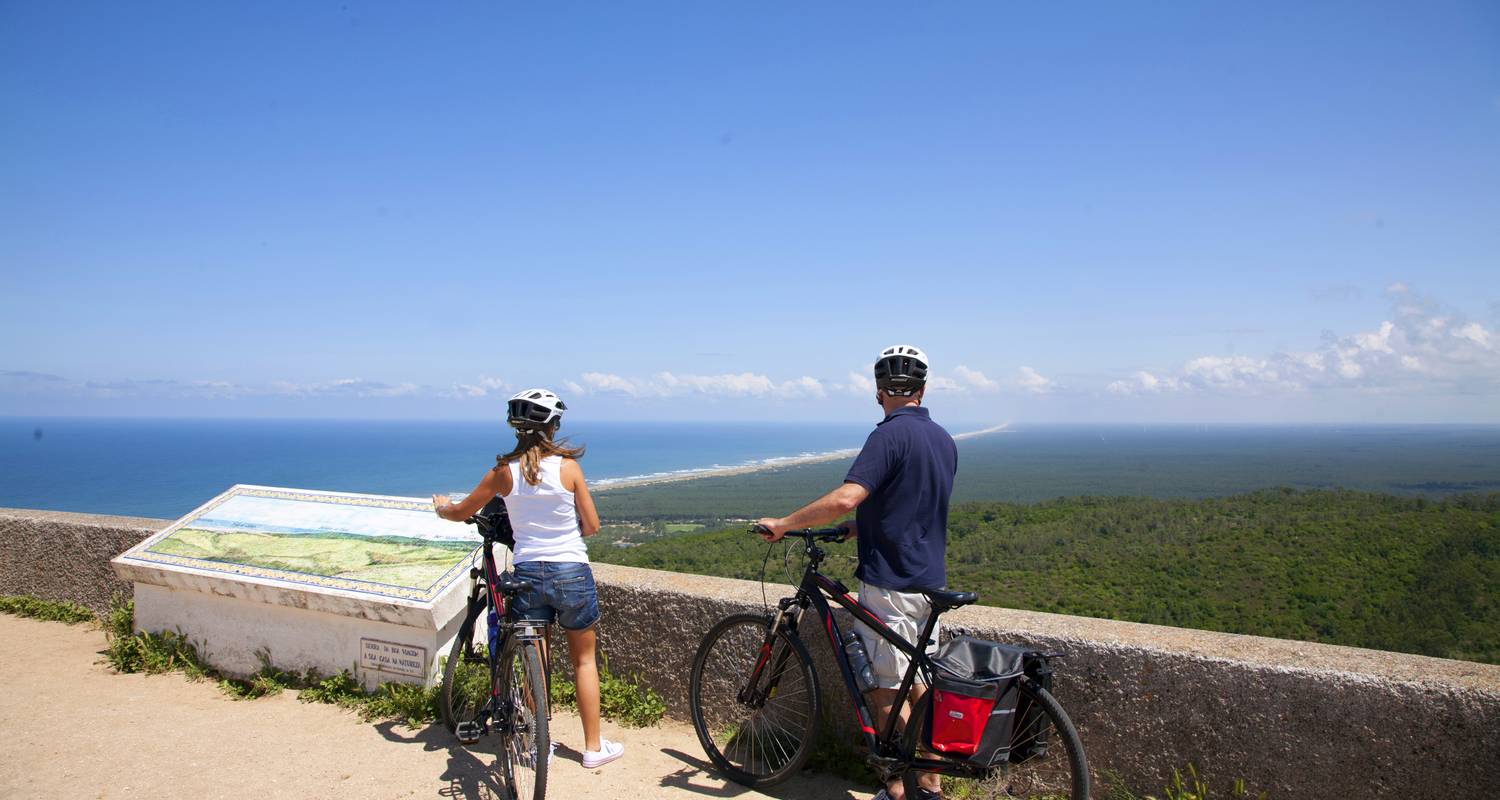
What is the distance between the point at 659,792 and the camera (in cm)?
399

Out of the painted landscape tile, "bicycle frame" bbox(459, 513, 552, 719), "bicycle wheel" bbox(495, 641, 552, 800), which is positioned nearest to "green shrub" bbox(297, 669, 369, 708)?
the painted landscape tile

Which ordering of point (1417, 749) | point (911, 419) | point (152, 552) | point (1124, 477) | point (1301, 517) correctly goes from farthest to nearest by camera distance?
point (1124, 477) → point (1301, 517) → point (152, 552) → point (911, 419) → point (1417, 749)

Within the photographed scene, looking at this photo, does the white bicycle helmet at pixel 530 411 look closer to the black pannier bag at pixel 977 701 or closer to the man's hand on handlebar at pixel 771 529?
the man's hand on handlebar at pixel 771 529

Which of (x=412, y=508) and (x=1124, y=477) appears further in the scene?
(x=1124, y=477)

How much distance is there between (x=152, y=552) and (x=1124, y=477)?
86086mm

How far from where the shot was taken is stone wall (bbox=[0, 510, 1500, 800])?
9.96 feet

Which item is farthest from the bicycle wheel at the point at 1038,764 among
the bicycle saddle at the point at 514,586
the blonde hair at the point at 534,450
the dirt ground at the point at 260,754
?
the blonde hair at the point at 534,450

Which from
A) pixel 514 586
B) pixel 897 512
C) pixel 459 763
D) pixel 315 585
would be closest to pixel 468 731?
pixel 459 763

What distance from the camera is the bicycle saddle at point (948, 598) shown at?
3174mm

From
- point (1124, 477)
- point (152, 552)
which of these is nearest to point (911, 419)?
A: point (152, 552)

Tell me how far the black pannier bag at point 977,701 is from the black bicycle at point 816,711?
0.03 metres

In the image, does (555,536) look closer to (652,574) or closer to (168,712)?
(652,574)

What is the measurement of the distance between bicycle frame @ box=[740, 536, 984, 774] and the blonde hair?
1259 mm

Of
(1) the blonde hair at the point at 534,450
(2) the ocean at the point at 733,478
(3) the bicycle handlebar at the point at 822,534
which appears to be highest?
(1) the blonde hair at the point at 534,450
